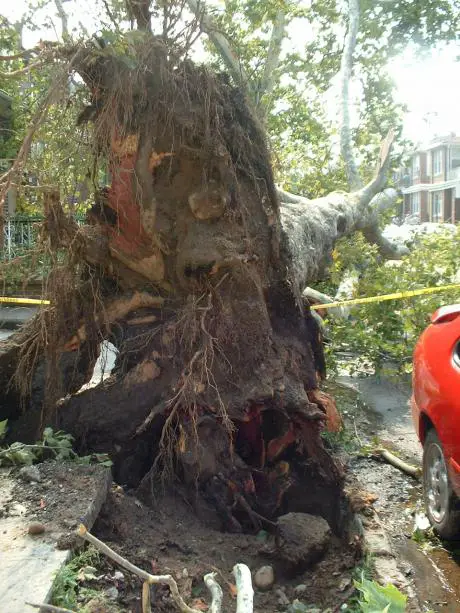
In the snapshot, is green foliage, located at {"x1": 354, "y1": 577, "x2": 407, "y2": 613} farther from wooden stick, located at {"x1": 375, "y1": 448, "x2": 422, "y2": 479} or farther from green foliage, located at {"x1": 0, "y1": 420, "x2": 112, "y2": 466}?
wooden stick, located at {"x1": 375, "y1": 448, "x2": 422, "y2": 479}

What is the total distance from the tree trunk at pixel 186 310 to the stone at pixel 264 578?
2.04 ft

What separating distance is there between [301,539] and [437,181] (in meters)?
51.8

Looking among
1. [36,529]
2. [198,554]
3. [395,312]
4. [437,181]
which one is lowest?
[198,554]

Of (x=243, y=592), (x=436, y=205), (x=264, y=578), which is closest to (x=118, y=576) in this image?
(x=264, y=578)

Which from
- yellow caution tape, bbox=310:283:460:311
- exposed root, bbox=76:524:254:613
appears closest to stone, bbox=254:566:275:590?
exposed root, bbox=76:524:254:613

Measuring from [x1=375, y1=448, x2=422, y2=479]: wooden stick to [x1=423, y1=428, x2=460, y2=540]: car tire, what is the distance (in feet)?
3.34

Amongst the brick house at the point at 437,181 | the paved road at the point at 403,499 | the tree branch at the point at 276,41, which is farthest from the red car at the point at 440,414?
the brick house at the point at 437,181

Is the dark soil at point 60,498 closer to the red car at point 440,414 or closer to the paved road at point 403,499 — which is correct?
the paved road at point 403,499

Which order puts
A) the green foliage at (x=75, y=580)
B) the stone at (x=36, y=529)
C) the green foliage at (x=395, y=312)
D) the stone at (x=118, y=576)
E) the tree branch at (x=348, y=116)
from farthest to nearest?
1. the tree branch at (x=348, y=116)
2. the green foliage at (x=395, y=312)
3. the stone at (x=36, y=529)
4. the stone at (x=118, y=576)
5. the green foliage at (x=75, y=580)

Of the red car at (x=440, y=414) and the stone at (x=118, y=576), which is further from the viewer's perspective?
the red car at (x=440, y=414)

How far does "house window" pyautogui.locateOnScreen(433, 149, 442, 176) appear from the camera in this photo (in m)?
50.8

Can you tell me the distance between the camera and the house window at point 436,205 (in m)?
50.0

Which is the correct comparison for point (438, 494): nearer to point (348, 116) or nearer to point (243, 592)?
point (243, 592)

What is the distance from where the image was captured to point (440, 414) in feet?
12.7
